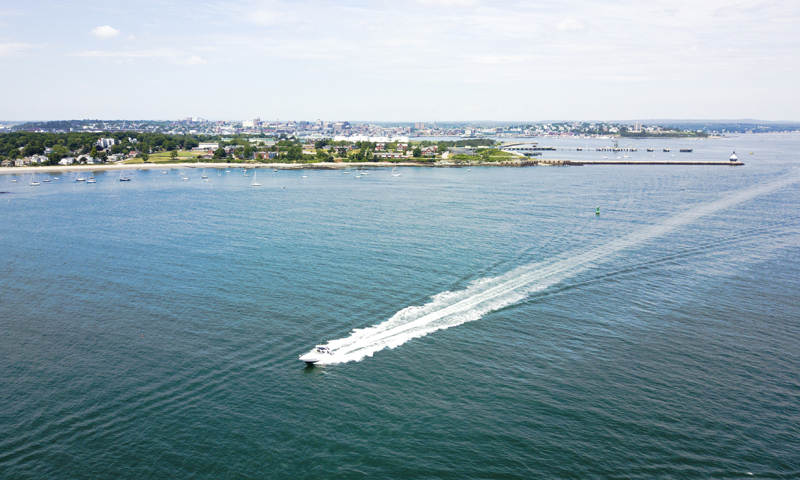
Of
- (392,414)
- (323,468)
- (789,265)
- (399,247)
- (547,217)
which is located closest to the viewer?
(323,468)

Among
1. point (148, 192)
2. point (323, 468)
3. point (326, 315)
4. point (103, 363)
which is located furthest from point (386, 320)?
point (148, 192)

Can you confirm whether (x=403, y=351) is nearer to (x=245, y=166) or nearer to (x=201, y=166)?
(x=245, y=166)

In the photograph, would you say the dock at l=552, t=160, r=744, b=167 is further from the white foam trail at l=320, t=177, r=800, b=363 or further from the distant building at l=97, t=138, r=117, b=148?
the distant building at l=97, t=138, r=117, b=148

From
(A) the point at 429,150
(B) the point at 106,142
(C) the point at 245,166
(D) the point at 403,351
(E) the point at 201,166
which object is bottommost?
(D) the point at 403,351

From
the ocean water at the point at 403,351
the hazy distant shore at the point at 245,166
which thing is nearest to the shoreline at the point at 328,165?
the hazy distant shore at the point at 245,166

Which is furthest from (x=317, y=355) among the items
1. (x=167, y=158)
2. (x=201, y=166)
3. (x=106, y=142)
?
(x=106, y=142)

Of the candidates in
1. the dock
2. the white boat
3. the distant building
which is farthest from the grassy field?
the white boat

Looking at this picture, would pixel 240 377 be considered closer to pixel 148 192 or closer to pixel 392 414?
pixel 392 414
